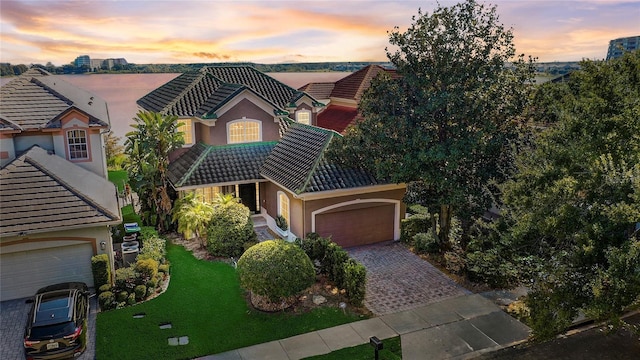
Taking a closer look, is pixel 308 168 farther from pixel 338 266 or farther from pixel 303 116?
pixel 303 116

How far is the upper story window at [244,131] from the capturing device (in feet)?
81.5

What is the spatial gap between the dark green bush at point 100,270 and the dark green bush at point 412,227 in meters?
12.7

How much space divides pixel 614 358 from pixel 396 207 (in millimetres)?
10465

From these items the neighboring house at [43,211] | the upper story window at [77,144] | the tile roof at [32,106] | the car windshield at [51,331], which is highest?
the tile roof at [32,106]

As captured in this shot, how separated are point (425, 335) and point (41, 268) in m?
13.3

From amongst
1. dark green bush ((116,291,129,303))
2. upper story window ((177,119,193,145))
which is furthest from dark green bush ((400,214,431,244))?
upper story window ((177,119,193,145))

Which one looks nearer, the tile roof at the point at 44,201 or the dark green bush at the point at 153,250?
the tile roof at the point at 44,201

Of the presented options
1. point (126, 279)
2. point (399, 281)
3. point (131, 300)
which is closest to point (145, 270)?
point (126, 279)

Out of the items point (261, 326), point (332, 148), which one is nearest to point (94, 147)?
point (332, 148)

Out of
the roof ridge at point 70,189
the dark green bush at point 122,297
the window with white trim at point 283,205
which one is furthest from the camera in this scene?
the window with white trim at point 283,205

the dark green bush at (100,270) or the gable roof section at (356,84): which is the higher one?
the gable roof section at (356,84)

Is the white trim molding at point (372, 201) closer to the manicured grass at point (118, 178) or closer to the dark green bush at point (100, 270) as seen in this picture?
the dark green bush at point (100, 270)

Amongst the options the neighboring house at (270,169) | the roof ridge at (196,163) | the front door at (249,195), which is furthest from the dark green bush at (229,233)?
the front door at (249,195)

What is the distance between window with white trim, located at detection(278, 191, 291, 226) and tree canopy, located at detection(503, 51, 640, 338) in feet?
34.8
